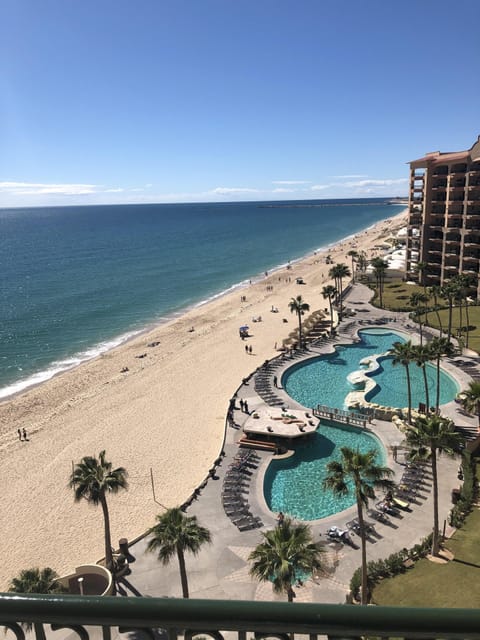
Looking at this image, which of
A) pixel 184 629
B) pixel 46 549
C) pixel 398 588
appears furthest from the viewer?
pixel 46 549

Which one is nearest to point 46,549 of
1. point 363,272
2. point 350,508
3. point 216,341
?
point 350,508

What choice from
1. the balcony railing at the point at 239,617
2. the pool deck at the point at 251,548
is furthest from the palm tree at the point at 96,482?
the balcony railing at the point at 239,617

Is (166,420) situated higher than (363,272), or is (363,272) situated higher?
(363,272)

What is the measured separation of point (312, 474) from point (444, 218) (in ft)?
195

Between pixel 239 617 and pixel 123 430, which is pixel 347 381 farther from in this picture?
pixel 239 617

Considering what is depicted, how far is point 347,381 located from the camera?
4816 cm

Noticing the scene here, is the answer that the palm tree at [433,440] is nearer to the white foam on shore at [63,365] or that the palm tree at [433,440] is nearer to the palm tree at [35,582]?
the palm tree at [35,582]

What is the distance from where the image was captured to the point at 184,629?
2873 mm

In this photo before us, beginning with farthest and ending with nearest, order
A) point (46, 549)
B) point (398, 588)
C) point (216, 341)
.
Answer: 1. point (216, 341)
2. point (46, 549)
3. point (398, 588)

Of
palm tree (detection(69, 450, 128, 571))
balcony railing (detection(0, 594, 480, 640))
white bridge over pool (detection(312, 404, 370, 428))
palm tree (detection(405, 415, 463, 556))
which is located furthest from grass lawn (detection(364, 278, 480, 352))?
balcony railing (detection(0, 594, 480, 640))

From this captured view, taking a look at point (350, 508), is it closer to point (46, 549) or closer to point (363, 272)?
point (46, 549)

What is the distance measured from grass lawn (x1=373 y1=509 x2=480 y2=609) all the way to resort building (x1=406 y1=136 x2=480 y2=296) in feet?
175

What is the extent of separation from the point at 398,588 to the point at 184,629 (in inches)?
904

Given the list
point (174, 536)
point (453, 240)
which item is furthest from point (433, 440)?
point (453, 240)
